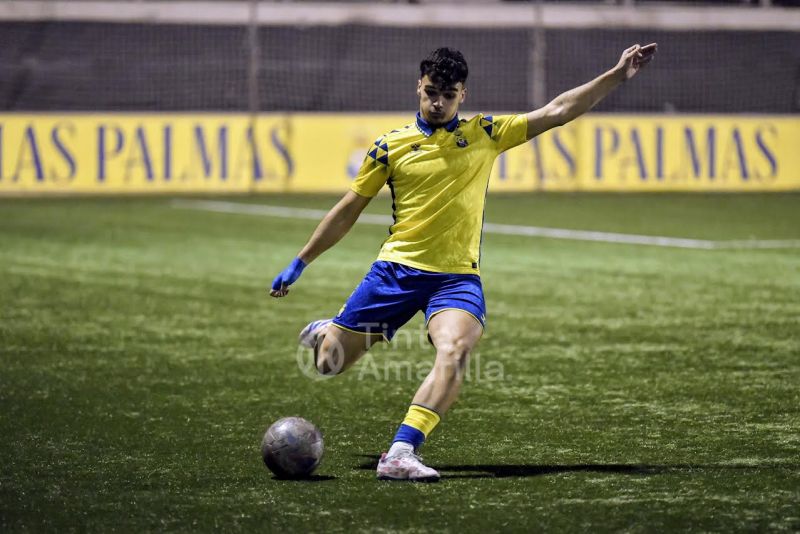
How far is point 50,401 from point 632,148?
17.1 m

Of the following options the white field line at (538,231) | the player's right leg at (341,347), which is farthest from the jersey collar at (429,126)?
the white field line at (538,231)

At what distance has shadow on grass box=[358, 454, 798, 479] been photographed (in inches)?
225

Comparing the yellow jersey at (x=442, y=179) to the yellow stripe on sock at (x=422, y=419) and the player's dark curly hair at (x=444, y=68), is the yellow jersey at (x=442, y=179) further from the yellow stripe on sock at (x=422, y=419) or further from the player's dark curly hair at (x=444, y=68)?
the yellow stripe on sock at (x=422, y=419)

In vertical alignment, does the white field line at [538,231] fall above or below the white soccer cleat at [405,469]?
above

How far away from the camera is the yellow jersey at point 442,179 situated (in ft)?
19.8

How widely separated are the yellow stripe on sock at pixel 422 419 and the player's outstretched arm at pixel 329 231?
2.74ft

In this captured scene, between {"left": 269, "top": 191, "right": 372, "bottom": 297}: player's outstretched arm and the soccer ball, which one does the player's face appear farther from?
the soccer ball

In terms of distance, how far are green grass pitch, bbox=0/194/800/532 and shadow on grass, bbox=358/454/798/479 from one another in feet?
0.07

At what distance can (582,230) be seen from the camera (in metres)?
17.2

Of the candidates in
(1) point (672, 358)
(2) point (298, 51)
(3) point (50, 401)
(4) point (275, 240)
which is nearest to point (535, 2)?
(2) point (298, 51)

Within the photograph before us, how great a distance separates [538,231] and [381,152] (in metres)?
Result: 11.2

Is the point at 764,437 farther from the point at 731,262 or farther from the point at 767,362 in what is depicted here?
the point at 731,262

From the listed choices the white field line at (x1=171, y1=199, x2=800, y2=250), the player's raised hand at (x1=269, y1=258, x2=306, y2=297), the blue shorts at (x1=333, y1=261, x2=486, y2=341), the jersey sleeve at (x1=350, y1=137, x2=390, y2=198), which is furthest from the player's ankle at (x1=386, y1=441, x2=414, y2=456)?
the white field line at (x1=171, y1=199, x2=800, y2=250)

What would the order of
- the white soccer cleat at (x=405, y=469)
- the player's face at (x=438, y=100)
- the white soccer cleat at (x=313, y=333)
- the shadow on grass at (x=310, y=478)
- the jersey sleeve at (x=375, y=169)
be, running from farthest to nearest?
the white soccer cleat at (x=313, y=333), the jersey sleeve at (x=375, y=169), the player's face at (x=438, y=100), the shadow on grass at (x=310, y=478), the white soccer cleat at (x=405, y=469)
